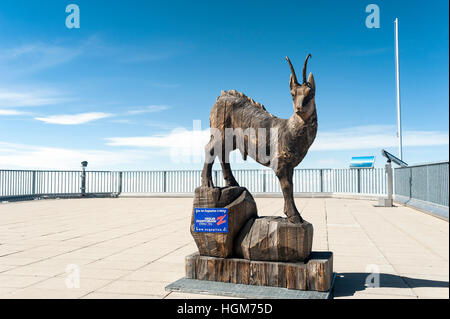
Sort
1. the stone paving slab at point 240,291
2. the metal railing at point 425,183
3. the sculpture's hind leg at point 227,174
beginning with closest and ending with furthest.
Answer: the stone paving slab at point 240,291 < the sculpture's hind leg at point 227,174 < the metal railing at point 425,183

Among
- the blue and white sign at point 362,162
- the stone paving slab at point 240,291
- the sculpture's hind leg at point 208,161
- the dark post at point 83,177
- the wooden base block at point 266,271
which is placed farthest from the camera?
the dark post at point 83,177

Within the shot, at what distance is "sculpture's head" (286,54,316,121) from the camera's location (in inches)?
161

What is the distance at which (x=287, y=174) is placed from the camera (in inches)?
170

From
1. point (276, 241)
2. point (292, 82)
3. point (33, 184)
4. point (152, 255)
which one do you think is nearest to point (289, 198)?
point (276, 241)

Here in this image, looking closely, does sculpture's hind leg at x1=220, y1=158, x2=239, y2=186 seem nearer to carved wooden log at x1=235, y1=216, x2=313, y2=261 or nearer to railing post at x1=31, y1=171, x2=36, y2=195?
carved wooden log at x1=235, y1=216, x2=313, y2=261

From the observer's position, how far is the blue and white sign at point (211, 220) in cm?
423

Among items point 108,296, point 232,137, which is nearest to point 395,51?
point 232,137

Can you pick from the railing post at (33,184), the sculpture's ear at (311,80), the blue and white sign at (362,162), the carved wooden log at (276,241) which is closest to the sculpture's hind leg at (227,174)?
the carved wooden log at (276,241)

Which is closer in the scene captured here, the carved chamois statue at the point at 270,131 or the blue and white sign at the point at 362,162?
the carved chamois statue at the point at 270,131

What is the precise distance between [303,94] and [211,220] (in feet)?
5.87

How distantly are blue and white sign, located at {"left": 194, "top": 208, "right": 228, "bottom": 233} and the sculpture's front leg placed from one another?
0.72 m

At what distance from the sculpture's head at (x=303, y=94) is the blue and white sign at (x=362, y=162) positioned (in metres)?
14.4

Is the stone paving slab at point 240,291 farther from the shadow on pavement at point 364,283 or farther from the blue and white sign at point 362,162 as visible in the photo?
the blue and white sign at point 362,162

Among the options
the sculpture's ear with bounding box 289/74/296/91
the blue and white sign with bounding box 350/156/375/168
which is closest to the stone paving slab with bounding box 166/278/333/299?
the sculpture's ear with bounding box 289/74/296/91
